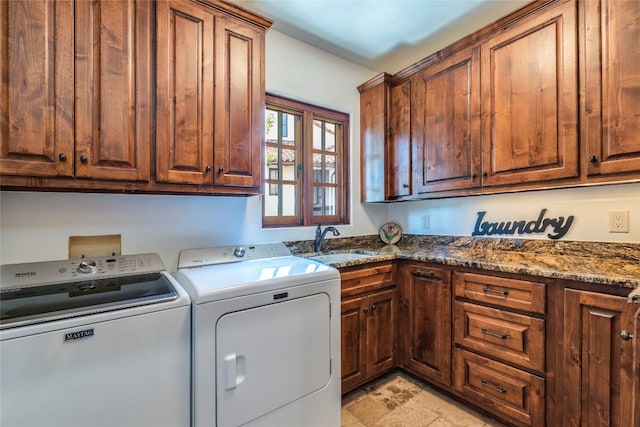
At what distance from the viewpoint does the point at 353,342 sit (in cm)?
190

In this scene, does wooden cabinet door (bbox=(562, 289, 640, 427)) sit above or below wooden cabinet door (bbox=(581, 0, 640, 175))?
below

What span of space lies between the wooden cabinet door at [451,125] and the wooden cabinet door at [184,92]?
1558 mm

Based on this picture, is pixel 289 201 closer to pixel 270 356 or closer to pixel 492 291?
pixel 270 356

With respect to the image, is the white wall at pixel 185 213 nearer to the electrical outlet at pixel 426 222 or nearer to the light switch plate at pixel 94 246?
the light switch plate at pixel 94 246

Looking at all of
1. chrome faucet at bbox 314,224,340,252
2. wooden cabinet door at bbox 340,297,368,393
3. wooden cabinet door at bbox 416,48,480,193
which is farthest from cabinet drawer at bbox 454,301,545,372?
chrome faucet at bbox 314,224,340,252

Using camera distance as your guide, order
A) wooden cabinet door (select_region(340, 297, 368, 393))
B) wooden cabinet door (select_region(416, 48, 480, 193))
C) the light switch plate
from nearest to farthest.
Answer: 1. the light switch plate
2. wooden cabinet door (select_region(340, 297, 368, 393))
3. wooden cabinet door (select_region(416, 48, 480, 193))

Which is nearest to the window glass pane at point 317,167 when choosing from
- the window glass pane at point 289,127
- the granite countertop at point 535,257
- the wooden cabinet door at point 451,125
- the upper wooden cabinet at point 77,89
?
the window glass pane at point 289,127

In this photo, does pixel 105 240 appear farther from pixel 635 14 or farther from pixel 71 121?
pixel 635 14

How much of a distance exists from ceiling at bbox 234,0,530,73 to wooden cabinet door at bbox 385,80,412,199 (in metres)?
0.37

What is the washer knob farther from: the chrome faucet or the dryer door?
the chrome faucet

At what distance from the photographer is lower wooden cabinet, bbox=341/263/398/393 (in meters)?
1.88

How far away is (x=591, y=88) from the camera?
151cm

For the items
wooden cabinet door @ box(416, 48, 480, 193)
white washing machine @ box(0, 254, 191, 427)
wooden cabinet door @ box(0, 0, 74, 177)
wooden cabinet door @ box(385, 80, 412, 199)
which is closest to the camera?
white washing machine @ box(0, 254, 191, 427)

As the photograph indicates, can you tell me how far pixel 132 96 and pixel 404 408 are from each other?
7.49 ft
